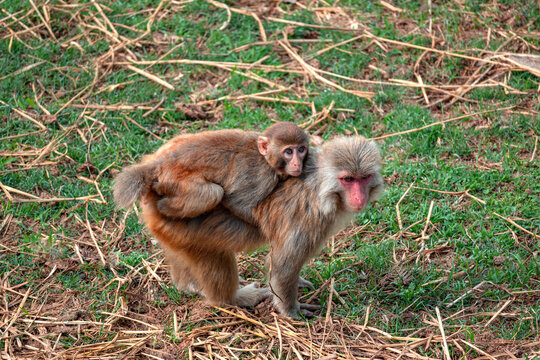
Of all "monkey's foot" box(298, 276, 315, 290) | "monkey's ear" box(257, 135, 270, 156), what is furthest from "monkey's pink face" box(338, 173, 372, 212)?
"monkey's foot" box(298, 276, 315, 290)

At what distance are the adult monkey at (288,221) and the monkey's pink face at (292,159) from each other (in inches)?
4.1

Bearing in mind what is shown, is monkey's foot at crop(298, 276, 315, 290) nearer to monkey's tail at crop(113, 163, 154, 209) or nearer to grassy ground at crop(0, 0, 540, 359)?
grassy ground at crop(0, 0, 540, 359)

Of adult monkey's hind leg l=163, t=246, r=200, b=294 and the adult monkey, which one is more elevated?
the adult monkey

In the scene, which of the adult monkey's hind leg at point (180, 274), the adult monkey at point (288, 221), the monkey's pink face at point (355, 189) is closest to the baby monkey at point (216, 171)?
the adult monkey at point (288, 221)

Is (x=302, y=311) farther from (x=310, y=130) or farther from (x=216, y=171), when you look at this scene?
(x=310, y=130)

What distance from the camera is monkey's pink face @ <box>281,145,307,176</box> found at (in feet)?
17.8

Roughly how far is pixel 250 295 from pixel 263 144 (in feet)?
4.82

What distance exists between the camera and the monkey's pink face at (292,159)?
17.8ft

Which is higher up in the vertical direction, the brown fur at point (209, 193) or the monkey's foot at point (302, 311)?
the brown fur at point (209, 193)

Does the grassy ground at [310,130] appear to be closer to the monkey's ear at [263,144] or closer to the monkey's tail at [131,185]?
the monkey's tail at [131,185]

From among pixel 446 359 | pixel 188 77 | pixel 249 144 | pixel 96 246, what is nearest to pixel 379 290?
pixel 446 359

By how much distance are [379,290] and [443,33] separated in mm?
4626

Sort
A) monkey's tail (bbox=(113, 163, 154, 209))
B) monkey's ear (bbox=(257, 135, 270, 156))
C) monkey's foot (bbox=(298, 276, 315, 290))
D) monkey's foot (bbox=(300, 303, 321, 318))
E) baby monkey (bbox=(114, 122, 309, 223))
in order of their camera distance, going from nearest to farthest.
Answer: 1. monkey's tail (bbox=(113, 163, 154, 209))
2. baby monkey (bbox=(114, 122, 309, 223))
3. monkey's ear (bbox=(257, 135, 270, 156))
4. monkey's foot (bbox=(300, 303, 321, 318))
5. monkey's foot (bbox=(298, 276, 315, 290))

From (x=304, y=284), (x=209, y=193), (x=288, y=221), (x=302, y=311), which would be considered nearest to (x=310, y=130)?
(x=304, y=284)
